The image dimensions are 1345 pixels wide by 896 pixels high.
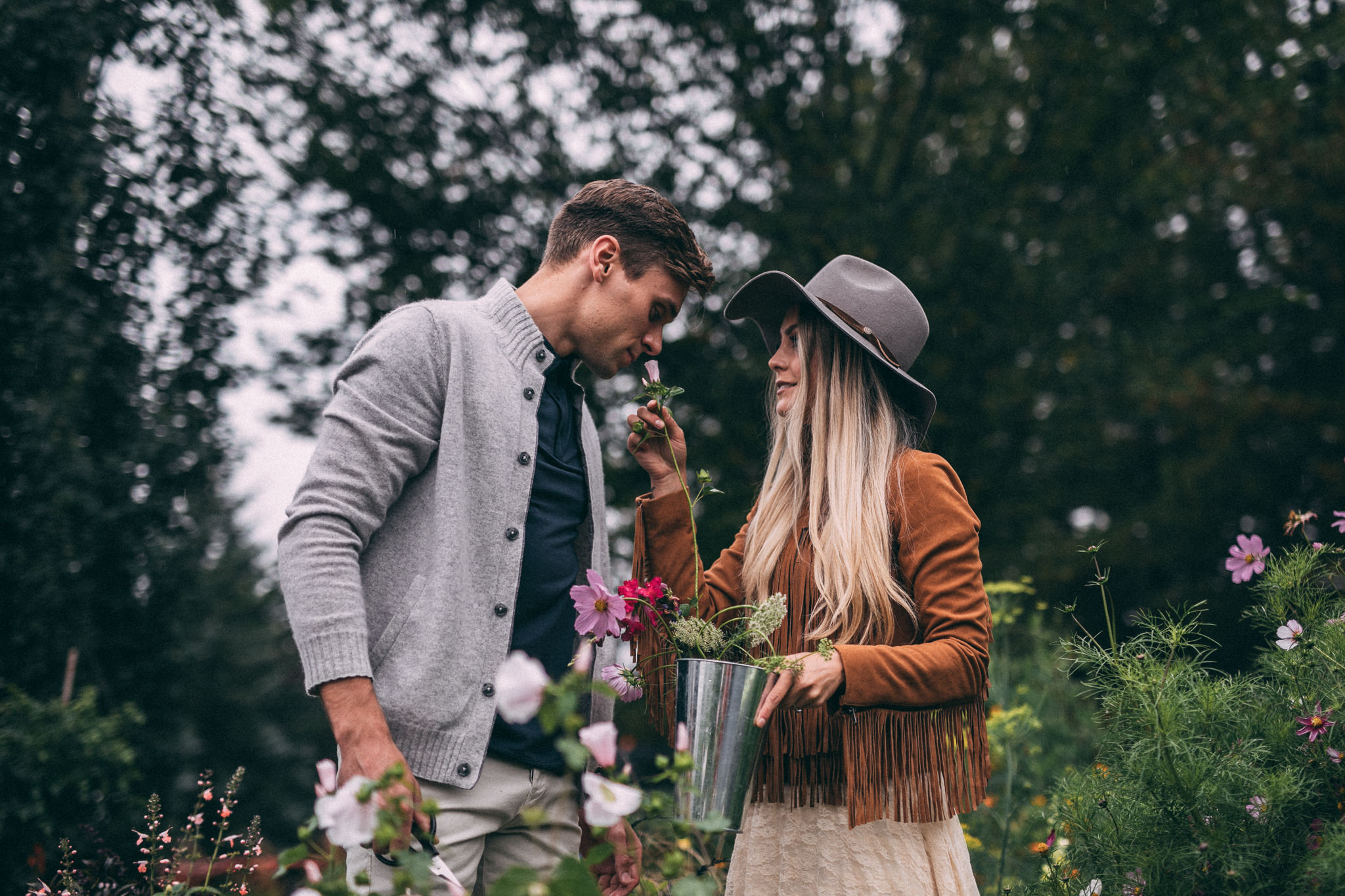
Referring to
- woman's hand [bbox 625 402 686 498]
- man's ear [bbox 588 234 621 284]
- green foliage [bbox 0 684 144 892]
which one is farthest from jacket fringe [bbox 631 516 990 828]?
green foliage [bbox 0 684 144 892]

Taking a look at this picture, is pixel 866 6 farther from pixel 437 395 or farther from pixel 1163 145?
pixel 437 395

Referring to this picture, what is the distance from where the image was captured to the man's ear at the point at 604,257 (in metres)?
1.83

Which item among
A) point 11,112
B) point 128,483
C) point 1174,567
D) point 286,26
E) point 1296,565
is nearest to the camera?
point 1296,565

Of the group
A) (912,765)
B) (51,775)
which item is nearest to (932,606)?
(912,765)

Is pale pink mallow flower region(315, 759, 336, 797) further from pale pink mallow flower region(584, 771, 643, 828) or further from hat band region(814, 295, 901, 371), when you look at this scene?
hat band region(814, 295, 901, 371)

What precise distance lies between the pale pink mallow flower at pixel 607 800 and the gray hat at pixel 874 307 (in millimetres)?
1114

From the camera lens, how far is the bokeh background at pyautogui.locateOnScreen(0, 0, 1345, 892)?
155 inches

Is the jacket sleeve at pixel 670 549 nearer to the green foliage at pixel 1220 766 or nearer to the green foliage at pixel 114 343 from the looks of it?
the green foliage at pixel 1220 766

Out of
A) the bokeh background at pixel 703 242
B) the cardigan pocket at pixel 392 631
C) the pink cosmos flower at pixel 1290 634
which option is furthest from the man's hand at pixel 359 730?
the bokeh background at pixel 703 242

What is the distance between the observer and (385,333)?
1.54 meters

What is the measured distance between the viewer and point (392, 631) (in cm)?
145

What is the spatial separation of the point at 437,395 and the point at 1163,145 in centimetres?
720

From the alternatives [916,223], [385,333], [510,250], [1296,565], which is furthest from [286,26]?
[1296,565]

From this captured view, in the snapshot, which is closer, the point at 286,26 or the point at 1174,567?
the point at 286,26
